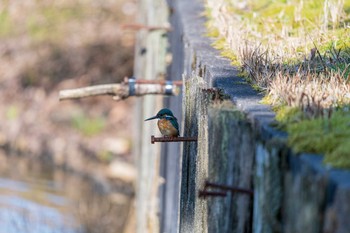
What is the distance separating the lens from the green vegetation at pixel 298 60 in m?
2.39

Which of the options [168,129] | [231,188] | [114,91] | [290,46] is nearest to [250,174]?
[231,188]

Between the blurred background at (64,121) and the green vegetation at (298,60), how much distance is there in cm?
546

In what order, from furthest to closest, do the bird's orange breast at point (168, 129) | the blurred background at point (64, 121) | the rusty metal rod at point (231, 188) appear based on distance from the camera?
the blurred background at point (64, 121) < the bird's orange breast at point (168, 129) < the rusty metal rod at point (231, 188)

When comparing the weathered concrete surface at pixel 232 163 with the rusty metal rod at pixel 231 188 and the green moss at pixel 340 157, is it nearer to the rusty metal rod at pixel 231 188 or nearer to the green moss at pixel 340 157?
the rusty metal rod at pixel 231 188

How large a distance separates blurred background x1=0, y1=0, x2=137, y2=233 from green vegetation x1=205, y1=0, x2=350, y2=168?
5.46m

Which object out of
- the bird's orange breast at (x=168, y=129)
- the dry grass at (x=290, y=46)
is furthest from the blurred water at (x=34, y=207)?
the bird's orange breast at (x=168, y=129)

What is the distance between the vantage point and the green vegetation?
2.39 metres

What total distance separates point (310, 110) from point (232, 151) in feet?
1.24

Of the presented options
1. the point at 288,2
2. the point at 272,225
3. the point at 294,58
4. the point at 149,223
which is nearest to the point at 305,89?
the point at 272,225

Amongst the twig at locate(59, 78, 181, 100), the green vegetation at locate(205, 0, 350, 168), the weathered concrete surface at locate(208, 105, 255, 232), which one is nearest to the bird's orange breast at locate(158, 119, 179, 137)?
the green vegetation at locate(205, 0, 350, 168)

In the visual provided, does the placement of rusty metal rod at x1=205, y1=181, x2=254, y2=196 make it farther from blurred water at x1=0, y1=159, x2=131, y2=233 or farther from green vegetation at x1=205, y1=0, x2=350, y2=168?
blurred water at x1=0, y1=159, x2=131, y2=233

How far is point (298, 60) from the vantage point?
4270 millimetres

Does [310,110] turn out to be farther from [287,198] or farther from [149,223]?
[149,223]

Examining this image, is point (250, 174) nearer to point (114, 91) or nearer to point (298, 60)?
point (298, 60)
